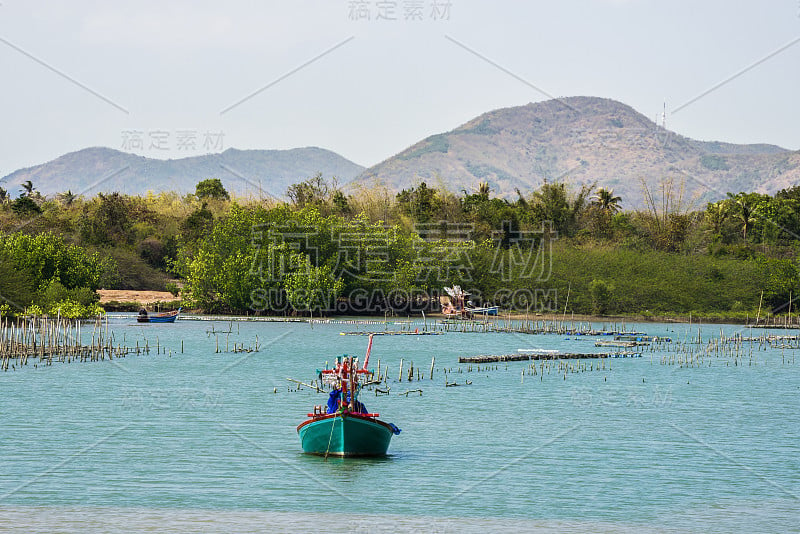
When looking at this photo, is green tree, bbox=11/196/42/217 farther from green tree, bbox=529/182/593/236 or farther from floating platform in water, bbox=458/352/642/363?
floating platform in water, bbox=458/352/642/363

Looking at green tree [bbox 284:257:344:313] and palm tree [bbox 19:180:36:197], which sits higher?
palm tree [bbox 19:180:36:197]

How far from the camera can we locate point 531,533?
54.2 ft

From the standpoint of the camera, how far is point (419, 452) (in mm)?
22703

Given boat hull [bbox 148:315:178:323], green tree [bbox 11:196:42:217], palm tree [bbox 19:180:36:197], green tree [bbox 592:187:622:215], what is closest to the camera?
boat hull [bbox 148:315:178:323]

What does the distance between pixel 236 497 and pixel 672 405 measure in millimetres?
18177

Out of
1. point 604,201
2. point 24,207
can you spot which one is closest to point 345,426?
point 24,207

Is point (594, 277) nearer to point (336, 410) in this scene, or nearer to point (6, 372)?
point (6, 372)

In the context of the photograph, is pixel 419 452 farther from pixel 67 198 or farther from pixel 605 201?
pixel 67 198

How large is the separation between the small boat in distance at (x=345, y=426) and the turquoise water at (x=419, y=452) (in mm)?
363

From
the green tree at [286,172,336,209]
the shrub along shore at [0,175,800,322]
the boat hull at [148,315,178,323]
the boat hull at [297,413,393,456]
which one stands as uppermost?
the green tree at [286,172,336,209]

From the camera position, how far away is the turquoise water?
1761 cm

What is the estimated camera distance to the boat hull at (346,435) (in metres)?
20.4

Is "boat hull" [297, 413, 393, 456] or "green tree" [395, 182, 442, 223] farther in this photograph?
"green tree" [395, 182, 442, 223]

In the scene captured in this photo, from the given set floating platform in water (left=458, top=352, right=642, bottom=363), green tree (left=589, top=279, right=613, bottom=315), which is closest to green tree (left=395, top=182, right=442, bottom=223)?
green tree (left=589, top=279, right=613, bottom=315)
